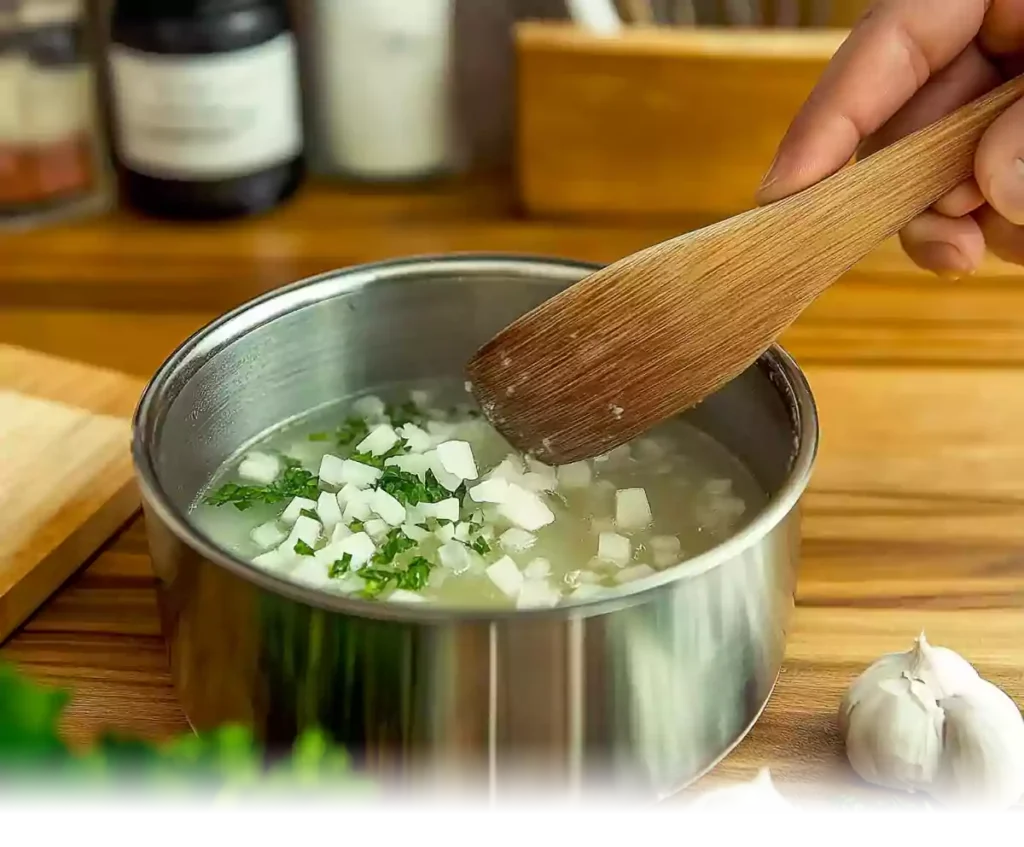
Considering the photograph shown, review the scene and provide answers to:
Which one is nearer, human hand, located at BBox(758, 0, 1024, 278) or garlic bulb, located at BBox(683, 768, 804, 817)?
garlic bulb, located at BBox(683, 768, 804, 817)

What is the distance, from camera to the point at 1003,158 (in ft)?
3.03

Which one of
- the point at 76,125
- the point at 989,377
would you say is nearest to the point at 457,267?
the point at 989,377

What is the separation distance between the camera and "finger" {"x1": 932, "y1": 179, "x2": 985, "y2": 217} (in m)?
1.10

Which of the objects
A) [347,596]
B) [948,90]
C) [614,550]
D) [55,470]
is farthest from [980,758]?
[55,470]

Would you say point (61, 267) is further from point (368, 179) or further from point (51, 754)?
point (51, 754)

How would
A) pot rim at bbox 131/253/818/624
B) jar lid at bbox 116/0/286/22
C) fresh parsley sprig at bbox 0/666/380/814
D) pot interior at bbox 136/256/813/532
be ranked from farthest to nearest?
1. jar lid at bbox 116/0/286/22
2. pot interior at bbox 136/256/813/532
3. pot rim at bbox 131/253/818/624
4. fresh parsley sprig at bbox 0/666/380/814

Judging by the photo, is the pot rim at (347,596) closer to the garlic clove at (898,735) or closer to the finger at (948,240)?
the garlic clove at (898,735)

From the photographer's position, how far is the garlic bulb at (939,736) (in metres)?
0.80

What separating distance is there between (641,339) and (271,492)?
0.29 m

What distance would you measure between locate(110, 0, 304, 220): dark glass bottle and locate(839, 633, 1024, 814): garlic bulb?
92cm

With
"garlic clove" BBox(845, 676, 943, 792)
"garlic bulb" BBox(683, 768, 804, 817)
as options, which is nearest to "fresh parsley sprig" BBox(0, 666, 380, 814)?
"garlic bulb" BBox(683, 768, 804, 817)

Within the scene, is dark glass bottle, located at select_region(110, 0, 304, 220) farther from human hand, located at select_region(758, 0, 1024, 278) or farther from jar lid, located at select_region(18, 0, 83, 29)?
human hand, located at select_region(758, 0, 1024, 278)

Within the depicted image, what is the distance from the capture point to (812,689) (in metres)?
0.92

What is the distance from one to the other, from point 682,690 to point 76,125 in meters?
1.04
